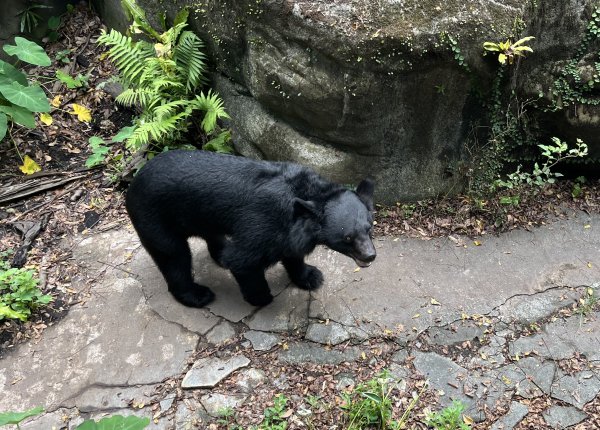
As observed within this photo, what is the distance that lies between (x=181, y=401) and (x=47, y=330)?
5.10 ft

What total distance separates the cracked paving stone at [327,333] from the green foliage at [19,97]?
404 centimetres

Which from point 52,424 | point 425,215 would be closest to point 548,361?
point 425,215

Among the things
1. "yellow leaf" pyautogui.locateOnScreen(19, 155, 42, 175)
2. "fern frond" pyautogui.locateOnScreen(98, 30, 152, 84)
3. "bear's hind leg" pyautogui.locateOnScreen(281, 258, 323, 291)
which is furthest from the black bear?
"yellow leaf" pyautogui.locateOnScreen(19, 155, 42, 175)

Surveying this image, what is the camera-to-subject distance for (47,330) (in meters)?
4.79

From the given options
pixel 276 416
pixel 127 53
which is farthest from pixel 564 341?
pixel 127 53

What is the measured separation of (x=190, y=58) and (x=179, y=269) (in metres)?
2.68

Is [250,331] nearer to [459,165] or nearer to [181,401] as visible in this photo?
[181,401]

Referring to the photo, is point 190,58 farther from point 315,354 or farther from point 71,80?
point 315,354

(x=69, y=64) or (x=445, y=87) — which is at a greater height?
(x=445, y=87)

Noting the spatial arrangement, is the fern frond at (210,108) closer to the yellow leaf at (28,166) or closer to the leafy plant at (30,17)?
the yellow leaf at (28,166)

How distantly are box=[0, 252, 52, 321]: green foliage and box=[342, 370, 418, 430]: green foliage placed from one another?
294 centimetres

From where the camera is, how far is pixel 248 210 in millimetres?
Result: 4191

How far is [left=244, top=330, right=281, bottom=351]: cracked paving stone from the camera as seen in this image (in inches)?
177

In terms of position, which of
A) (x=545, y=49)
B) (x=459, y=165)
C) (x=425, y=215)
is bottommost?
(x=425, y=215)
